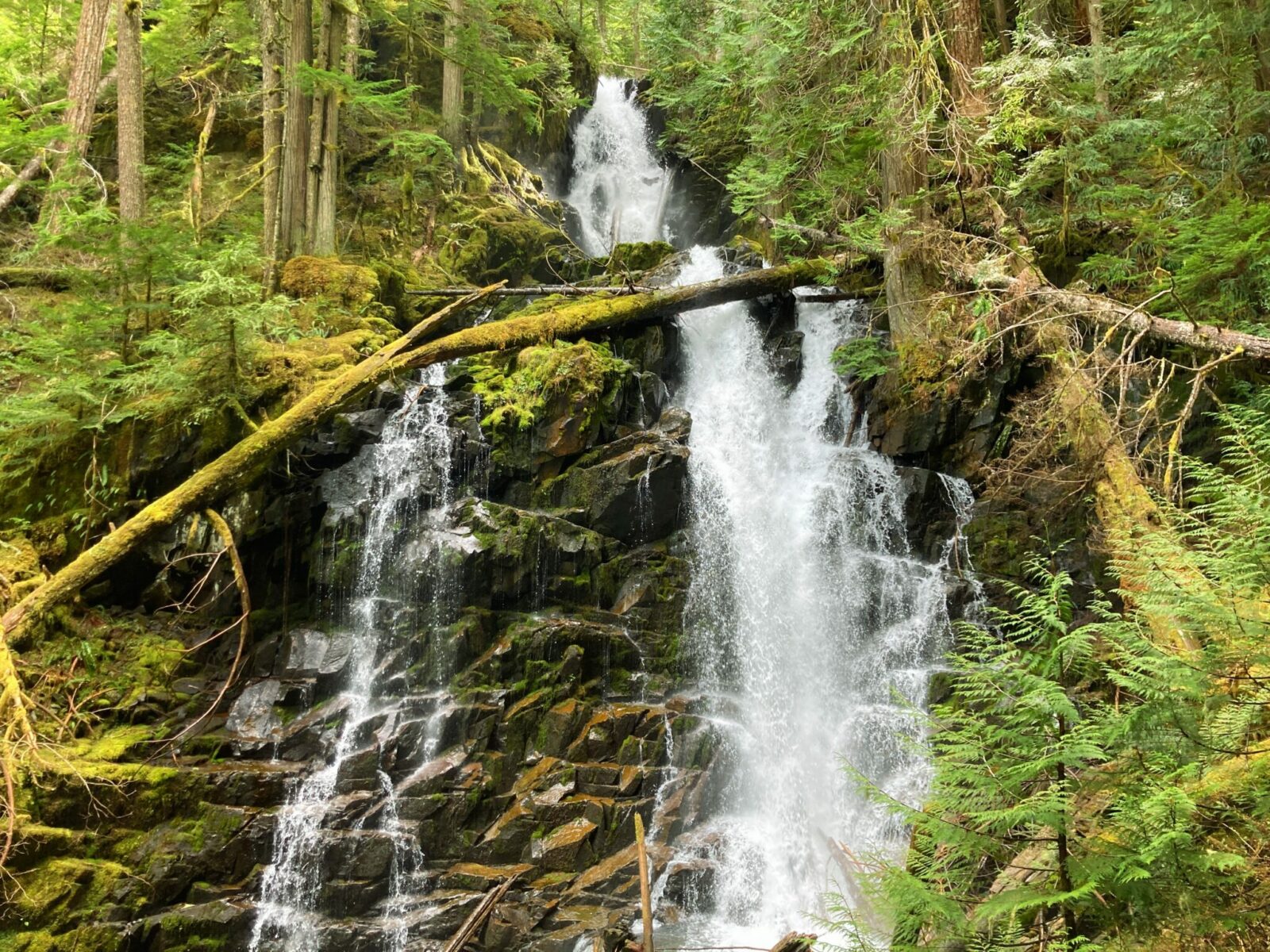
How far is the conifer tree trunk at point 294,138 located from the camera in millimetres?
11203

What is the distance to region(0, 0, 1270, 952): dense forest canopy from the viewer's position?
2564mm

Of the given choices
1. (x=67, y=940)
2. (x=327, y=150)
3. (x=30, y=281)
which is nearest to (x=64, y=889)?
(x=67, y=940)

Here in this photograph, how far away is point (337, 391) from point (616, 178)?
568 inches

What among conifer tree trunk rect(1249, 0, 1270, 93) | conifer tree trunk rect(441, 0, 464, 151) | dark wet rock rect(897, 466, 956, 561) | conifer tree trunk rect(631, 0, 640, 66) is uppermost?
conifer tree trunk rect(631, 0, 640, 66)

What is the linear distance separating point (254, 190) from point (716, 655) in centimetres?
1301

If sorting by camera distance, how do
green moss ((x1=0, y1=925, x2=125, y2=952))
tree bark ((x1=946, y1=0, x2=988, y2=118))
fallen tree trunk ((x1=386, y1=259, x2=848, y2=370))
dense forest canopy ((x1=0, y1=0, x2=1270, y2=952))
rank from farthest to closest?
tree bark ((x1=946, y1=0, x2=988, y2=118)) → fallen tree trunk ((x1=386, y1=259, x2=848, y2=370)) → green moss ((x1=0, y1=925, x2=125, y2=952)) → dense forest canopy ((x1=0, y1=0, x2=1270, y2=952))

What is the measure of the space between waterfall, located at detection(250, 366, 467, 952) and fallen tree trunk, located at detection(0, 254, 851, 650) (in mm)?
754

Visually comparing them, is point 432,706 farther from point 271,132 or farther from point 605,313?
point 271,132

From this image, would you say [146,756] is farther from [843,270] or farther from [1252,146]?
[1252,146]

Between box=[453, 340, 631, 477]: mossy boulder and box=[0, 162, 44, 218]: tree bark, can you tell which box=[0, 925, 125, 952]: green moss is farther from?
box=[0, 162, 44, 218]: tree bark

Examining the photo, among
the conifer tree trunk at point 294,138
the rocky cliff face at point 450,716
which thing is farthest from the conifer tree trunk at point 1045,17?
the conifer tree trunk at point 294,138

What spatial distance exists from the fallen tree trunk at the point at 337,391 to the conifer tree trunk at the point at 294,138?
2906 mm

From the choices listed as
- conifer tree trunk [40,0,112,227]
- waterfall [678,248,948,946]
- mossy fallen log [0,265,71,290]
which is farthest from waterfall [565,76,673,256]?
mossy fallen log [0,265,71,290]

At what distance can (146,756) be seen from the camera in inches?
296
